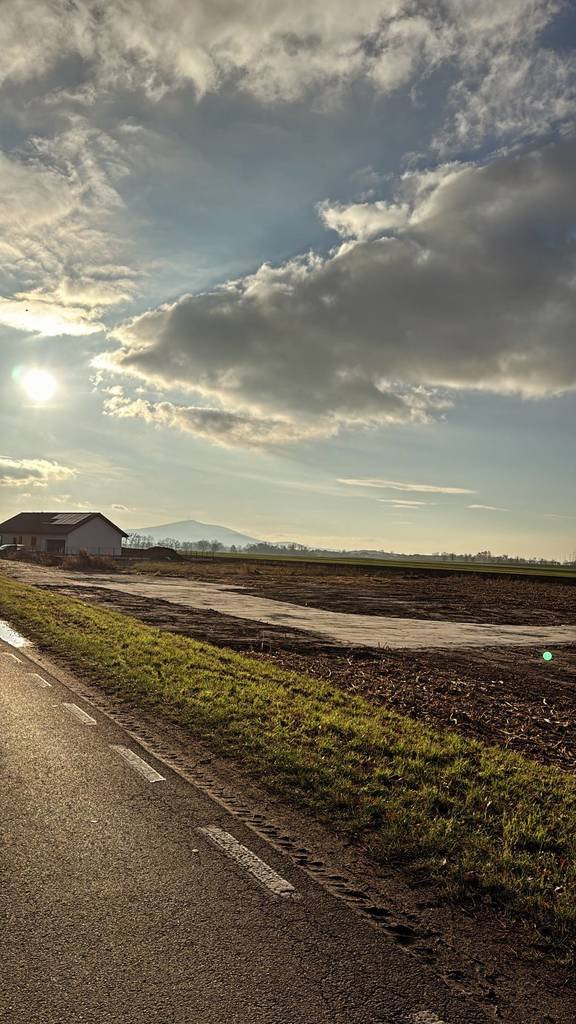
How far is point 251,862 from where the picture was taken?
196 inches

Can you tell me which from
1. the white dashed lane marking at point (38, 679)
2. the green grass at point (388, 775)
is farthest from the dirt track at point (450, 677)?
the white dashed lane marking at point (38, 679)

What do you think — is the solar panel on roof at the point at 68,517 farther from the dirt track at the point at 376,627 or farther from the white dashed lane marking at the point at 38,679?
the white dashed lane marking at the point at 38,679

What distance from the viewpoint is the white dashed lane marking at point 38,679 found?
Result: 11113 mm

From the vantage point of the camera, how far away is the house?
88188 millimetres

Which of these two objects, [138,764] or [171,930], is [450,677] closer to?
[138,764]

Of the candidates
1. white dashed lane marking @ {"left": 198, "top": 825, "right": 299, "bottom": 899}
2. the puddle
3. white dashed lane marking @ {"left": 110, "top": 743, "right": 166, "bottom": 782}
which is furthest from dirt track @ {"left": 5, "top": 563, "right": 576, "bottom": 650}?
white dashed lane marking @ {"left": 198, "top": 825, "right": 299, "bottom": 899}

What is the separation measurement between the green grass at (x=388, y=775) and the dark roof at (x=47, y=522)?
7916 centimetres

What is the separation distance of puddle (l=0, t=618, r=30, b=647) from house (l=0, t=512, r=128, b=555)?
237ft

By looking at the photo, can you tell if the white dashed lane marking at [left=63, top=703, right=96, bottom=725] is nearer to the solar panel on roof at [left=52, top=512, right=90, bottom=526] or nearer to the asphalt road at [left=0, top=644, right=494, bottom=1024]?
the asphalt road at [left=0, top=644, right=494, bottom=1024]

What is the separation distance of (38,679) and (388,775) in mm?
6730

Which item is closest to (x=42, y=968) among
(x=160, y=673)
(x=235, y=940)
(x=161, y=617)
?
(x=235, y=940)

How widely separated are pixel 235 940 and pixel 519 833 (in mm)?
3146

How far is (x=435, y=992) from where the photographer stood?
3.62 m

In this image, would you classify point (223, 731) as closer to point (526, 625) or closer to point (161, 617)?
point (161, 617)
